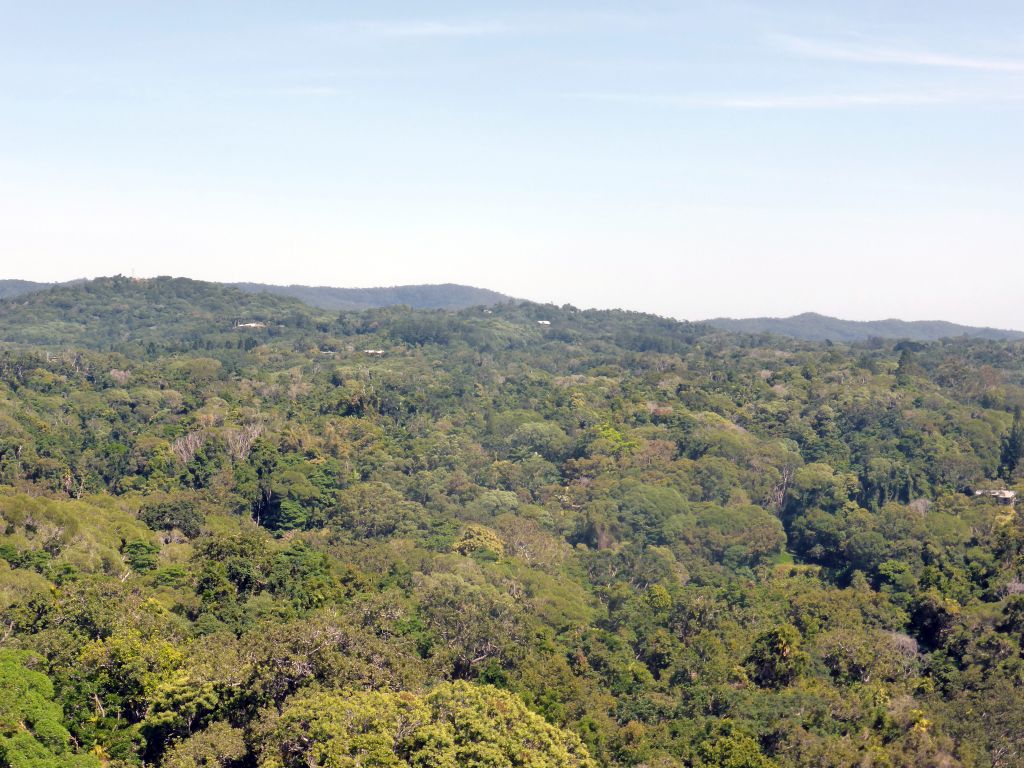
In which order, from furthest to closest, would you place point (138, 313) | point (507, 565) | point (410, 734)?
point (138, 313) < point (507, 565) < point (410, 734)

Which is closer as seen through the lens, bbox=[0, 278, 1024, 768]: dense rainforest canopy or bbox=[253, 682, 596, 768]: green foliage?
bbox=[253, 682, 596, 768]: green foliage

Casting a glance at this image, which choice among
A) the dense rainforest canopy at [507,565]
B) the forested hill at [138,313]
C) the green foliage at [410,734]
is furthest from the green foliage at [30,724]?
the forested hill at [138,313]

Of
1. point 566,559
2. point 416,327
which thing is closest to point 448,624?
point 566,559

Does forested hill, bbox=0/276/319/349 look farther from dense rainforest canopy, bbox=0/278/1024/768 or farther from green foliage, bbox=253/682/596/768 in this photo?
green foliage, bbox=253/682/596/768

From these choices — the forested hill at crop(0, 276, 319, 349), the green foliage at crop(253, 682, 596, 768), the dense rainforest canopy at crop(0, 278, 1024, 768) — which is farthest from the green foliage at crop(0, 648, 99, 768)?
the forested hill at crop(0, 276, 319, 349)

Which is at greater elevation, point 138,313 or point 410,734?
point 138,313

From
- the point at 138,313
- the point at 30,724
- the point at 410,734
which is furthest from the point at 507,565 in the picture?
the point at 138,313

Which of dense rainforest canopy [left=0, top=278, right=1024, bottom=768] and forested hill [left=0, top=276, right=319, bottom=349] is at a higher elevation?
forested hill [left=0, top=276, right=319, bottom=349]

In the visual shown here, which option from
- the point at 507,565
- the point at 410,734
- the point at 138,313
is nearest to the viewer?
the point at 410,734

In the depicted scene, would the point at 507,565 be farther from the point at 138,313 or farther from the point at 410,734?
the point at 138,313

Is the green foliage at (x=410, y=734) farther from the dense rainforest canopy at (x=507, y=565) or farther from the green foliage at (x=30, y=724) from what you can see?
the green foliage at (x=30, y=724)
